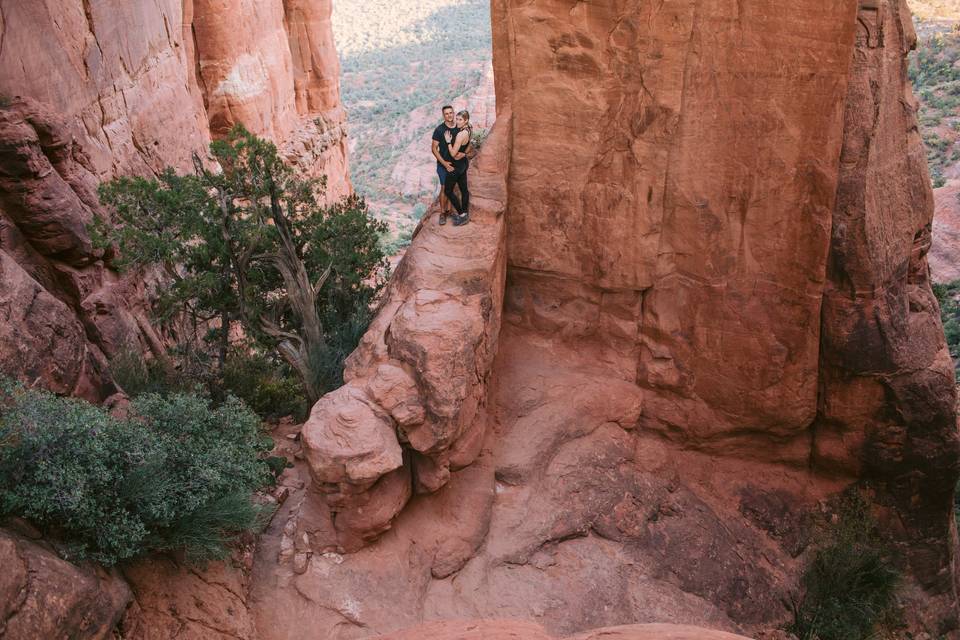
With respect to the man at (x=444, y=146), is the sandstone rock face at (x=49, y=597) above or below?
below

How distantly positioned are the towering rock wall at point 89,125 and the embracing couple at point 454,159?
5224 millimetres

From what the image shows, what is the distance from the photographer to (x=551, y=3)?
35.1 feet

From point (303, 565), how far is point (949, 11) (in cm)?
4411

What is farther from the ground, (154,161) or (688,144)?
(688,144)

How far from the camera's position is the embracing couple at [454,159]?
1098cm

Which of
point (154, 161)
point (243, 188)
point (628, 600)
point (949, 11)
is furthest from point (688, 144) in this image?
point (949, 11)

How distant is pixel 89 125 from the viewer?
16.7m

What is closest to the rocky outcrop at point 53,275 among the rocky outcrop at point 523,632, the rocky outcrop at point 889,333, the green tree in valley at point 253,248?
the green tree in valley at point 253,248

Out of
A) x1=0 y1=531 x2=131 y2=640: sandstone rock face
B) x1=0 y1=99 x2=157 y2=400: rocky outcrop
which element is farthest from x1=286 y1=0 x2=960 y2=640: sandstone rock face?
x1=0 y1=99 x2=157 y2=400: rocky outcrop

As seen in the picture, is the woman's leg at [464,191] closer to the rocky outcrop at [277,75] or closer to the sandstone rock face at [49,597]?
the sandstone rock face at [49,597]

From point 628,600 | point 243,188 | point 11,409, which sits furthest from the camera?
point 243,188

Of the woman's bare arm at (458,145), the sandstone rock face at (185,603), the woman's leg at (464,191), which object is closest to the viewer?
the sandstone rock face at (185,603)

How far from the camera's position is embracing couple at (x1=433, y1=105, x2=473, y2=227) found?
10984mm

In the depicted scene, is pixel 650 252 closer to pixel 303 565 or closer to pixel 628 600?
pixel 628 600
